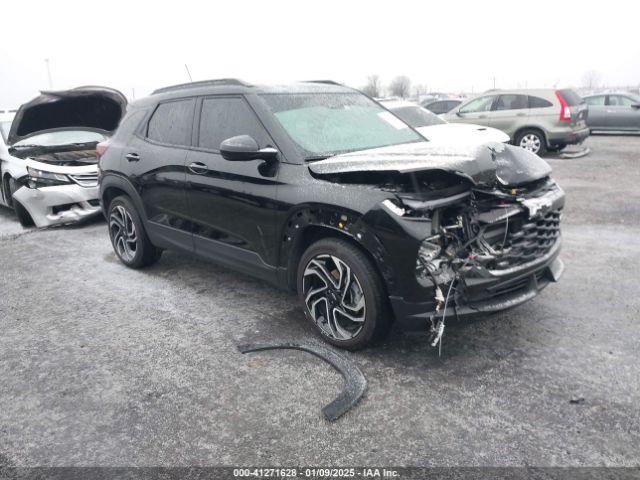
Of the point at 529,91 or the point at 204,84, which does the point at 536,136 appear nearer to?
the point at 529,91

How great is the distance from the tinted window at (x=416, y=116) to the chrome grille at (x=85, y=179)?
5.24 metres

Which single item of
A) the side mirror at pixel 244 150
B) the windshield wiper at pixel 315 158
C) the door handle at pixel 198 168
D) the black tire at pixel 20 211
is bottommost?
the black tire at pixel 20 211

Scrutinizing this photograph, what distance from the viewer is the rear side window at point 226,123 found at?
399 centimetres

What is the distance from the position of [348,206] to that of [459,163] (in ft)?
2.38

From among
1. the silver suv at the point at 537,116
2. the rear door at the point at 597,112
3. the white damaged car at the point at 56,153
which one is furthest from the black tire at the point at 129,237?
the rear door at the point at 597,112

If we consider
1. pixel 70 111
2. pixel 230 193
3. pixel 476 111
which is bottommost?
pixel 230 193

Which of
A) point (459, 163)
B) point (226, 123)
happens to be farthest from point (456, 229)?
point (226, 123)

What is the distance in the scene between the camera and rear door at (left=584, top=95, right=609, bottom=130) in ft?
56.6

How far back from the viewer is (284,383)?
128 inches

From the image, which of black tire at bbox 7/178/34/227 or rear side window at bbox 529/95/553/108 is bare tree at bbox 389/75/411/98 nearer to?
rear side window at bbox 529/95/553/108

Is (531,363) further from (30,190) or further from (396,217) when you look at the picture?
(30,190)

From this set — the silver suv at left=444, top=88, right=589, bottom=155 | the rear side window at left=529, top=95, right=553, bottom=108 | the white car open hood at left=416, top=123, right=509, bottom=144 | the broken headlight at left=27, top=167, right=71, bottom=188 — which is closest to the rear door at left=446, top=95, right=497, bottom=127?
the silver suv at left=444, top=88, right=589, bottom=155

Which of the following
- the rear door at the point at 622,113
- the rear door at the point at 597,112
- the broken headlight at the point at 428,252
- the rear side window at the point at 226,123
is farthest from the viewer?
the rear door at the point at 597,112

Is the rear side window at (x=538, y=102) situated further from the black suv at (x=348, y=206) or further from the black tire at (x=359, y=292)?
the black tire at (x=359, y=292)
